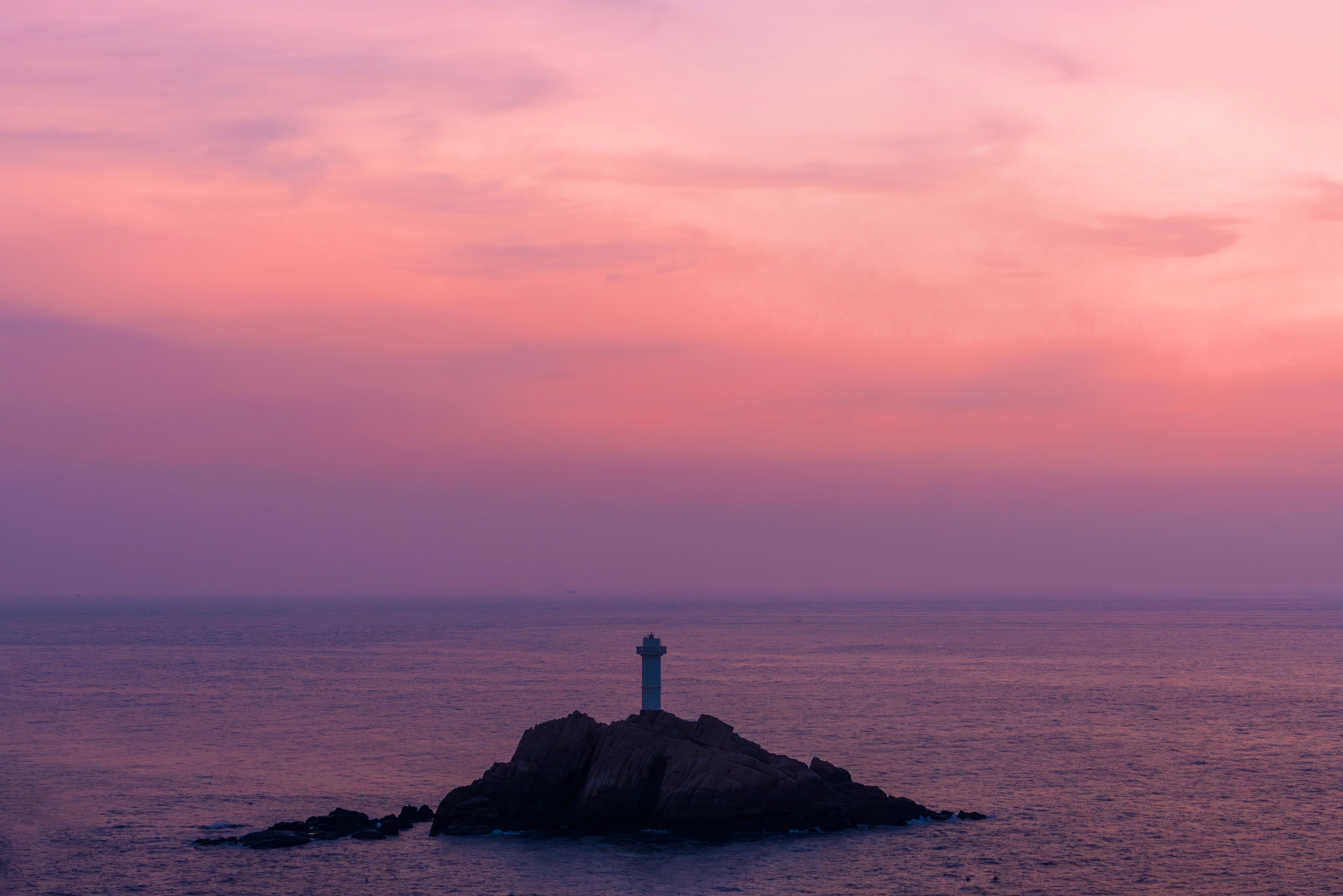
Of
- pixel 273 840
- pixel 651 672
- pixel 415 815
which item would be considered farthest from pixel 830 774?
pixel 273 840

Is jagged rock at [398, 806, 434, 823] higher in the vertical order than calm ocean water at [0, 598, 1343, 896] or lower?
higher

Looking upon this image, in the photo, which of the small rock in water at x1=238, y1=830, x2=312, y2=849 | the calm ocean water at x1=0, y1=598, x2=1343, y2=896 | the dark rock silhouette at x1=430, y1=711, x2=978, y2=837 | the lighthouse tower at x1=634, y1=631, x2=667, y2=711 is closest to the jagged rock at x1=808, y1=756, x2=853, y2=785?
the dark rock silhouette at x1=430, y1=711, x2=978, y2=837

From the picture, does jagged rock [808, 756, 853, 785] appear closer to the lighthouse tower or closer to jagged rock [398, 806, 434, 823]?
the lighthouse tower

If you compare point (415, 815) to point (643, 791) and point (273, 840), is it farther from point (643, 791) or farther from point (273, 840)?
point (643, 791)

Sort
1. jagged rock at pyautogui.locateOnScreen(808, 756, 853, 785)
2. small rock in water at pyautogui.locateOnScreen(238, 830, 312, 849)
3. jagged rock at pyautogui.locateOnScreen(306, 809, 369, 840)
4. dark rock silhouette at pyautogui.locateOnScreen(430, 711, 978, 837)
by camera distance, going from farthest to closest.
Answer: jagged rock at pyautogui.locateOnScreen(808, 756, 853, 785), jagged rock at pyautogui.locateOnScreen(306, 809, 369, 840), dark rock silhouette at pyautogui.locateOnScreen(430, 711, 978, 837), small rock in water at pyautogui.locateOnScreen(238, 830, 312, 849)

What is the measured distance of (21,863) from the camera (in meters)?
46.1

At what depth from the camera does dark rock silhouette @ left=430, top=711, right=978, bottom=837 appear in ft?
161

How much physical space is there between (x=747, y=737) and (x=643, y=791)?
28537 mm

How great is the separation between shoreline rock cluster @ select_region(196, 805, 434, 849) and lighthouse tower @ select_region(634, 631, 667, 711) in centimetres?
1187

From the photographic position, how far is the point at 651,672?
59.6 m

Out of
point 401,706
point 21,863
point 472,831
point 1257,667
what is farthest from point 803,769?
point 1257,667

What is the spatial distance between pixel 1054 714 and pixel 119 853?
6511 cm

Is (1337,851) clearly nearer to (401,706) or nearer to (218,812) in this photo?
(218,812)

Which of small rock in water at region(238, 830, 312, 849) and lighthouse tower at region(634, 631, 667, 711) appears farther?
lighthouse tower at region(634, 631, 667, 711)
